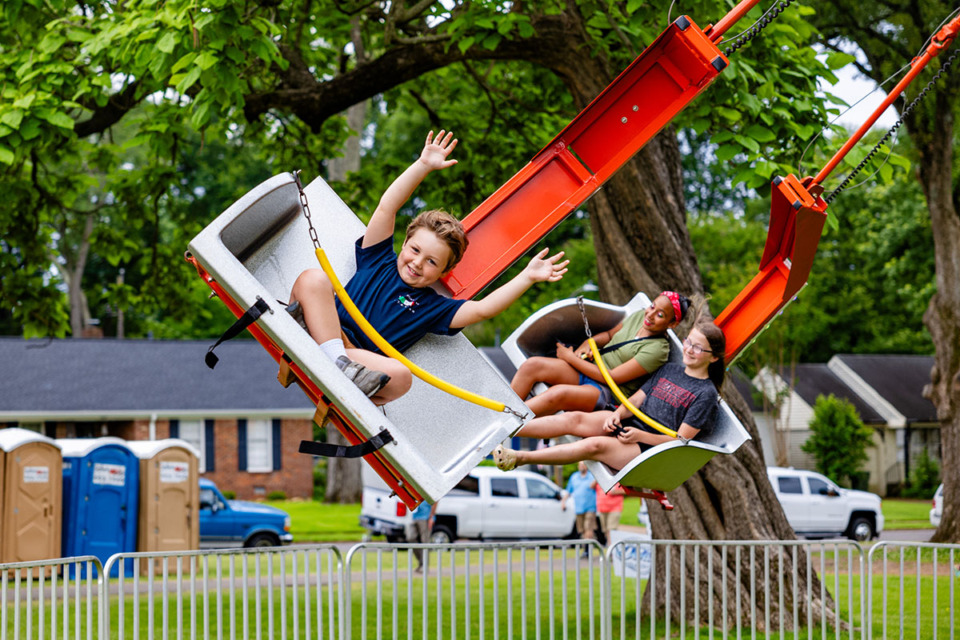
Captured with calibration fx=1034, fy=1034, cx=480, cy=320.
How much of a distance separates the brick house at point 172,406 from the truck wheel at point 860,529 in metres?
14.9

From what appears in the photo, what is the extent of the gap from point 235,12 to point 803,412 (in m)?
33.5

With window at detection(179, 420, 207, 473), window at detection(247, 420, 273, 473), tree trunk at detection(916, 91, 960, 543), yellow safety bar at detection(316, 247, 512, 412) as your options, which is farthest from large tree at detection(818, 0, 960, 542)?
window at detection(179, 420, 207, 473)

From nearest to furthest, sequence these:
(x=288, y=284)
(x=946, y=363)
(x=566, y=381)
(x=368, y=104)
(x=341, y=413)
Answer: (x=341, y=413) → (x=288, y=284) → (x=566, y=381) → (x=946, y=363) → (x=368, y=104)

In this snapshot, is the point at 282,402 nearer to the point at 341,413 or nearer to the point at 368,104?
the point at 368,104

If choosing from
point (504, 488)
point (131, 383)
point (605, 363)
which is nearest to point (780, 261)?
point (605, 363)

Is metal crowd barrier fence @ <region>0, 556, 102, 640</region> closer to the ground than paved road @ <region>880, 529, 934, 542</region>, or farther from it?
farther from it

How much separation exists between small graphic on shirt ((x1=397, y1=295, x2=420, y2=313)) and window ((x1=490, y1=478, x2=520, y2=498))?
15013mm

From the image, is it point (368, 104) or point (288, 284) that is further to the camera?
point (368, 104)

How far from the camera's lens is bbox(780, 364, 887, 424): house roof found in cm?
3684

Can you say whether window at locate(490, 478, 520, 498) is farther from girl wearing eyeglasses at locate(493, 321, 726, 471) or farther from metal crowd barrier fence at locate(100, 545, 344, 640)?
girl wearing eyeglasses at locate(493, 321, 726, 471)

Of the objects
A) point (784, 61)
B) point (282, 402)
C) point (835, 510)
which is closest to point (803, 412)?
point (835, 510)

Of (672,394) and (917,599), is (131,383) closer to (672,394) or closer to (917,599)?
(917,599)

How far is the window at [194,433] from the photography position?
28.8 meters

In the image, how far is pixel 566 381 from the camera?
5227mm
